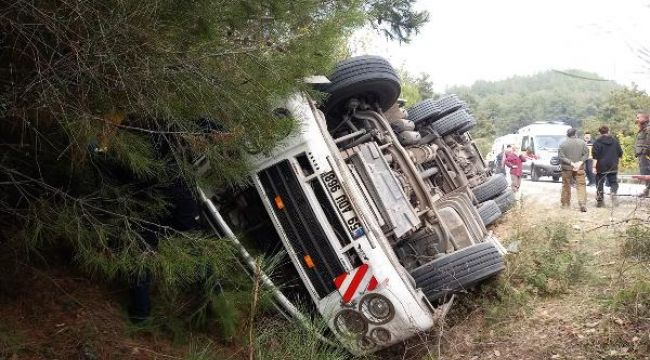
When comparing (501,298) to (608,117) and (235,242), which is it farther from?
(608,117)

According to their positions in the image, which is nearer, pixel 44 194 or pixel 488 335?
pixel 44 194

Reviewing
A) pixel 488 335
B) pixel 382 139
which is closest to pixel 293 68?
pixel 382 139

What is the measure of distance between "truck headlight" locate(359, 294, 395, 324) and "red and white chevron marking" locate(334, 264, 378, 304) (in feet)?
0.22

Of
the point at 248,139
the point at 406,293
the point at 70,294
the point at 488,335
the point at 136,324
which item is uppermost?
the point at 248,139

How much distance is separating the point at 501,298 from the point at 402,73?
63.4ft

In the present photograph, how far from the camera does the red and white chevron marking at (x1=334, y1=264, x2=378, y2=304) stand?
4.05 metres

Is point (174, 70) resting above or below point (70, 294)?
above

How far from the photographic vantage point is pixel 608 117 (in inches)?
1486

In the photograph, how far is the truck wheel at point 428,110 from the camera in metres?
7.79

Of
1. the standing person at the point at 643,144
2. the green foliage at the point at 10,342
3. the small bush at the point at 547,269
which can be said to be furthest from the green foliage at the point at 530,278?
the standing person at the point at 643,144

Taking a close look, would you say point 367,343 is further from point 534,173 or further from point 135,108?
point 534,173

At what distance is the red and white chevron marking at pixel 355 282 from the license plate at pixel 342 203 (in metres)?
0.25

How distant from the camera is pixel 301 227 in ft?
13.9

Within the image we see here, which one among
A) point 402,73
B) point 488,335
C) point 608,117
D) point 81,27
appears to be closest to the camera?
point 81,27
